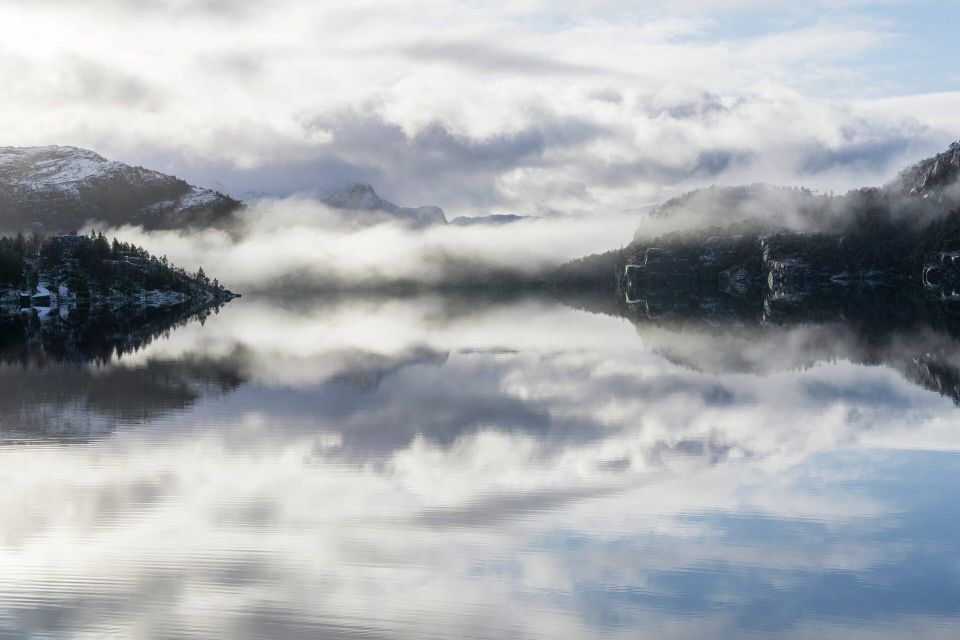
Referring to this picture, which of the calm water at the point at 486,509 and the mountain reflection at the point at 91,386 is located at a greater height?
the mountain reflection at the point at 91,386

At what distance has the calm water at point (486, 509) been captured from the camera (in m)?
23.7

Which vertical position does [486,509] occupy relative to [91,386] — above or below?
below

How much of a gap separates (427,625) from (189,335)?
12451 centimetres

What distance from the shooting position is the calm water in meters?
23.7

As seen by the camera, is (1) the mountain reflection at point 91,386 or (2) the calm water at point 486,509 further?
(1) the mountain reflection at point 91,386

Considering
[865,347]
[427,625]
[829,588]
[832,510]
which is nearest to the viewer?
[427,625]

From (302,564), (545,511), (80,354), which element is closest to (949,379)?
(545,511)

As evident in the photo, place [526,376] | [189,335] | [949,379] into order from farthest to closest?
[189,335]
[526,376]
[949,379]

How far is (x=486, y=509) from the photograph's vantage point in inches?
1302

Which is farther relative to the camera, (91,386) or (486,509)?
(91,386)

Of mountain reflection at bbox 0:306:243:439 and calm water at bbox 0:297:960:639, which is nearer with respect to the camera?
calm water at bbox 0:297:960:639

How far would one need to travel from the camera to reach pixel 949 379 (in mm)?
64688

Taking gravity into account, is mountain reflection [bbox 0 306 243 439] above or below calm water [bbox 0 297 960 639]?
above

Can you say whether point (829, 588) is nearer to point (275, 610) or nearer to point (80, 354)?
point (275, 610)
